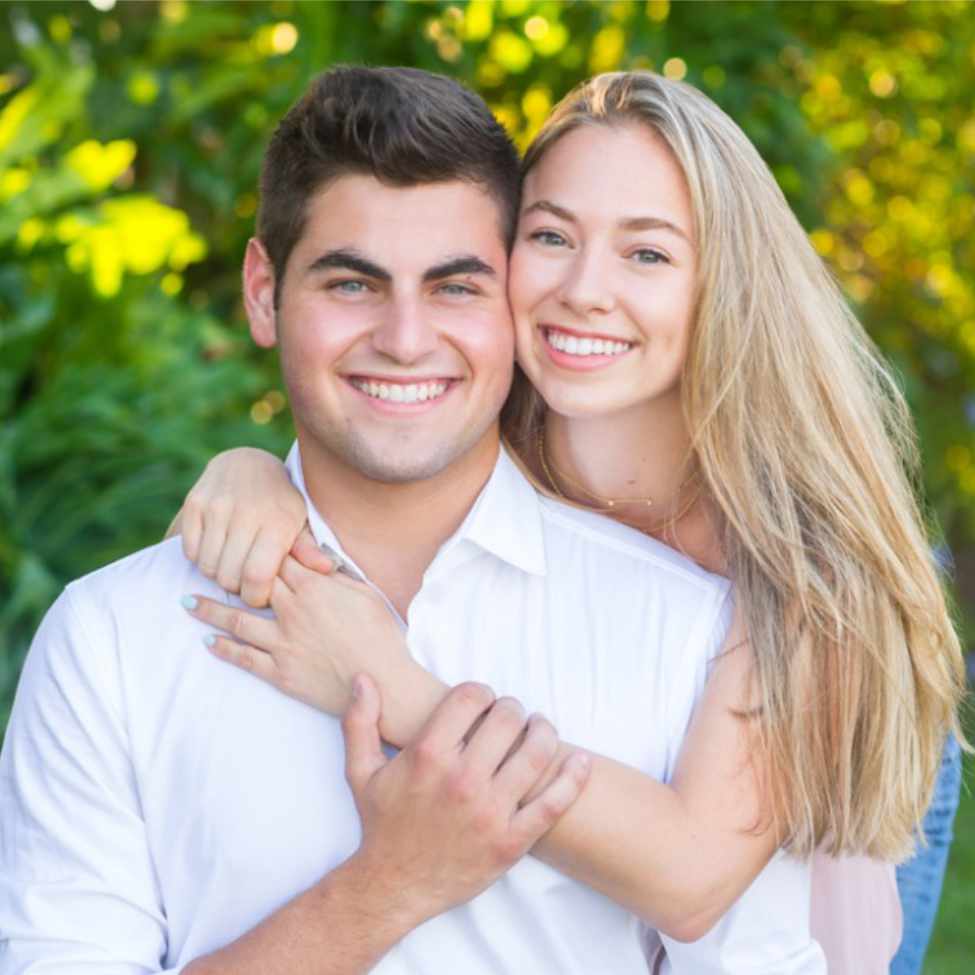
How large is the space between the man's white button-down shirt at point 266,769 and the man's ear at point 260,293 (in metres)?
0.43

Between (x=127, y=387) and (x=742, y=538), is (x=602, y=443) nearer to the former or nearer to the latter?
(x=742, y=538)

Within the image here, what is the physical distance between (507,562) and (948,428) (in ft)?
19.9

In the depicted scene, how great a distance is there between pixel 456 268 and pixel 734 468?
0.60 meters

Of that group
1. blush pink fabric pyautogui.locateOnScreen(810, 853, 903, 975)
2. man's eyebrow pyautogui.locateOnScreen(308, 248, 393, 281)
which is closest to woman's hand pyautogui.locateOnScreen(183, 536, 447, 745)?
man's eyebrow pyautogui.locateOnScreen(308, 248, 393, 281)

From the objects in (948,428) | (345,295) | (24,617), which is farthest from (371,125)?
(948,428)

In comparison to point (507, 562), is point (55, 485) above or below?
below

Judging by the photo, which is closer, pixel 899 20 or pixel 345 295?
pixel 345 295

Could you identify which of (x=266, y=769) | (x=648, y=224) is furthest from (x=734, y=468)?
(x=266, y=769)

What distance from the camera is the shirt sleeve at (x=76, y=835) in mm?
2139

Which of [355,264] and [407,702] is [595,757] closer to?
[407,702]

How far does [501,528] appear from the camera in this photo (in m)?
2.33

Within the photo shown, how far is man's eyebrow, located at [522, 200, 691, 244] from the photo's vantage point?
2533 mm

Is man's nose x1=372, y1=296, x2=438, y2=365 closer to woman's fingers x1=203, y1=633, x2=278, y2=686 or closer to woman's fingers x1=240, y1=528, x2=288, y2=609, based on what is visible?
woman's fingers x1=240, y1=528, x2=288, y2=609

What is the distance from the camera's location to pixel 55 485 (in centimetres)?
505
